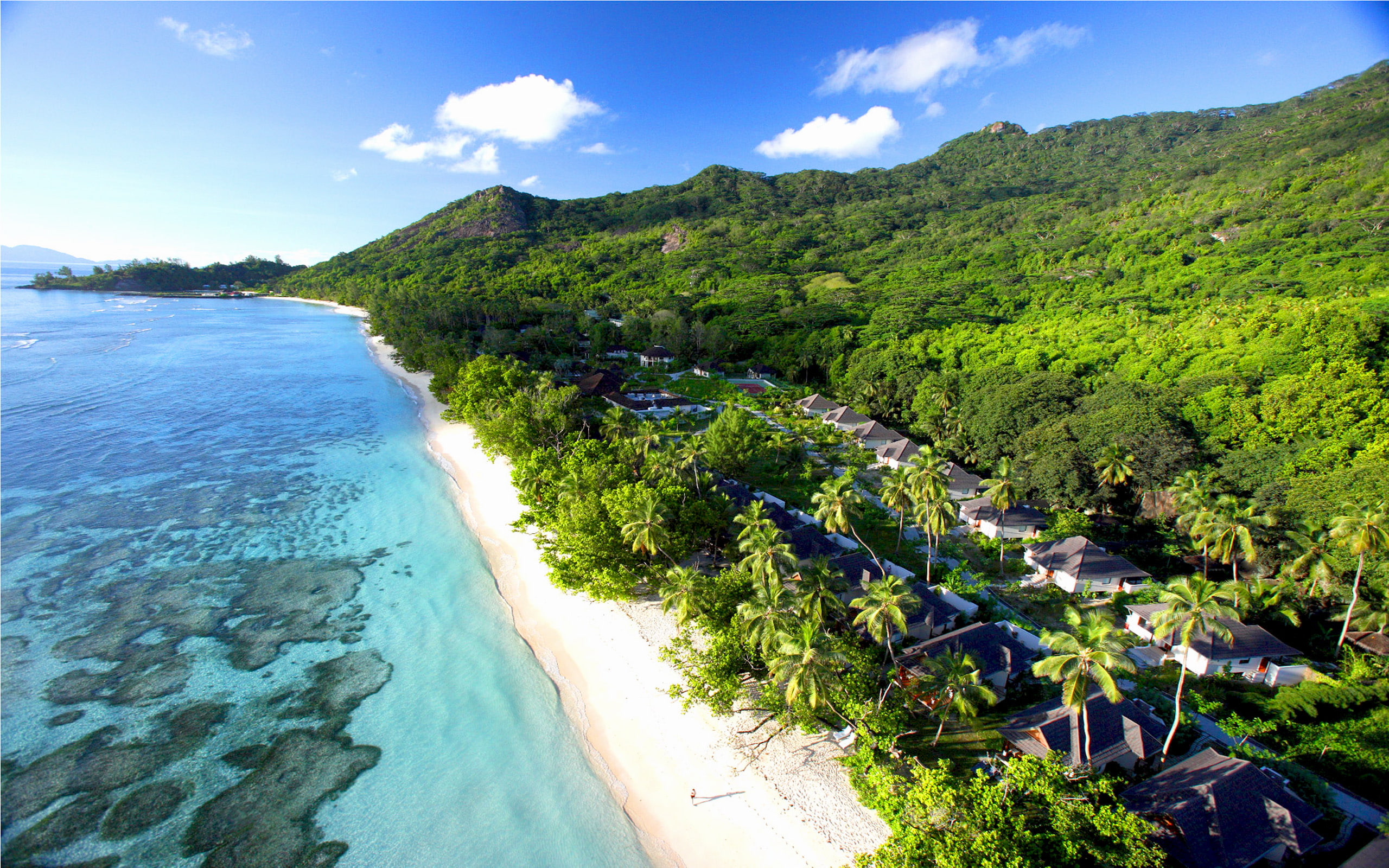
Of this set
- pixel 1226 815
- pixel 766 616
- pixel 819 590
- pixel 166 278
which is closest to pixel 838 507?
pixel 819 590

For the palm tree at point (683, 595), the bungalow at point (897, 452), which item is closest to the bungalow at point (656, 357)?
the bungalow at point (897, 452)

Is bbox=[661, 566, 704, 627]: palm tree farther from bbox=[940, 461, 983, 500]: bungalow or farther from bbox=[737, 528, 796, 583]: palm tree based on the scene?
bbox=[940, 461, 983, 500]: bungalow

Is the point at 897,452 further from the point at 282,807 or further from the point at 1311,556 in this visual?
the point at 282,807

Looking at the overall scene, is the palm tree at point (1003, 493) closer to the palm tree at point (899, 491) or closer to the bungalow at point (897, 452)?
the palm tree at point (899, 491)

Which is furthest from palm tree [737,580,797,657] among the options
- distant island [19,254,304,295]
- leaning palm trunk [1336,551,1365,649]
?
distant island [19,254,304,295]

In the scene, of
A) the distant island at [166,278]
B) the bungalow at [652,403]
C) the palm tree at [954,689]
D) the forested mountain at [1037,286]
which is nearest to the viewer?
the palm tree at [954,689]
